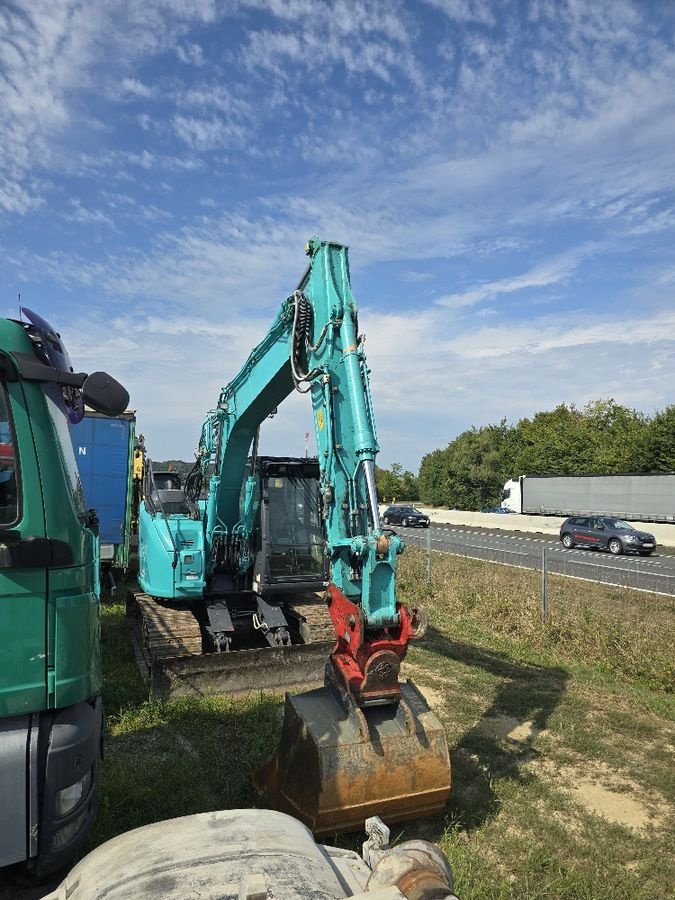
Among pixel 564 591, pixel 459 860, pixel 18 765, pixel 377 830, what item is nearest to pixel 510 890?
pixel 459 860

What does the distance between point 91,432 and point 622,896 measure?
1069 cm

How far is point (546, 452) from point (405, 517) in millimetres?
19642

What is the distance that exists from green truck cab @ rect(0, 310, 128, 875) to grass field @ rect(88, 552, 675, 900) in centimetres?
181

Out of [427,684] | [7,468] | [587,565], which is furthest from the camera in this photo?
[587,565]

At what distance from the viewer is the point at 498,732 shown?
6.24m

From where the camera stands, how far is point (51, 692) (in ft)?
9.16

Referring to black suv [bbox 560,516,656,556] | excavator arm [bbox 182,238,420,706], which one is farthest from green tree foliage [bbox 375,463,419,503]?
excavator arm [bbox 182,238,420,706]

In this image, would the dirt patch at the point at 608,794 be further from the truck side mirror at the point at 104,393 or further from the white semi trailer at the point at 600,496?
the white semi trailer at the point at 600,496

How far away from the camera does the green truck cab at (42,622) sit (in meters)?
2.67

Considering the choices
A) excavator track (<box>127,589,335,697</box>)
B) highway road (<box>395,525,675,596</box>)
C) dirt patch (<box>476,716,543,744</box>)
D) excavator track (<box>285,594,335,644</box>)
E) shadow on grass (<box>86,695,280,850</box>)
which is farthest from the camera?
highway road (<box>395,525,675,596</box>)

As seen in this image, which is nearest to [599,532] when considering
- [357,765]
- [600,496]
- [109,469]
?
[600,496]

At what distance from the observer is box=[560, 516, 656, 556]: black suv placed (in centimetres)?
2403

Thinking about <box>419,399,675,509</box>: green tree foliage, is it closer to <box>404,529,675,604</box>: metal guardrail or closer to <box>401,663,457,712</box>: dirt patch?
<box>404,529,675,604</box>: metal guardrail

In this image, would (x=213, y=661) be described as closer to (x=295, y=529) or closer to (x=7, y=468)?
(x=295, y=529)
